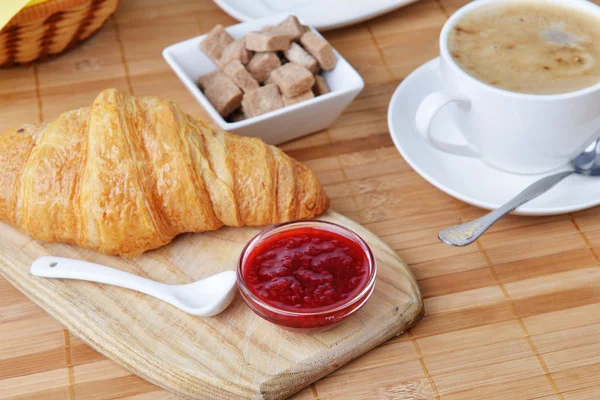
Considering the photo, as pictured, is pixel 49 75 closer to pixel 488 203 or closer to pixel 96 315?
pixel 96 315

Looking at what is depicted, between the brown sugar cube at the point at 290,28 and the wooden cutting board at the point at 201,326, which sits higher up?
the brown sugar cube at the point at 290,28

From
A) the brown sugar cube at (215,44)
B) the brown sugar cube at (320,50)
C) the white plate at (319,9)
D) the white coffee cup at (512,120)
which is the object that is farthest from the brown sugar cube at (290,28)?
the white coffee cup at (512,120)

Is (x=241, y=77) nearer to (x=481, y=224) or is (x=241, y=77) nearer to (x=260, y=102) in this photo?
(x=260, y=102)

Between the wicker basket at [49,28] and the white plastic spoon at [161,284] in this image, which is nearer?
the white plastic spoon at [161,284]

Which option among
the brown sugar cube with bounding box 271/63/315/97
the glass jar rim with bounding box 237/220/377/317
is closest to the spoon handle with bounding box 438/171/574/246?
the glass jar rim with bounding box 237/220/377/317

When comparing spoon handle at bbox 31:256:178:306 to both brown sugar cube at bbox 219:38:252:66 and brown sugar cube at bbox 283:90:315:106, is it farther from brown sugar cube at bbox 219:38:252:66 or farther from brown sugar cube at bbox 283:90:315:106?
brown sugar cube at bbox 219:38:252:66

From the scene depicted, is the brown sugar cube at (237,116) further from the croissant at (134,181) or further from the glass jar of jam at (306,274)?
the glass jar of jam at (306,274)
